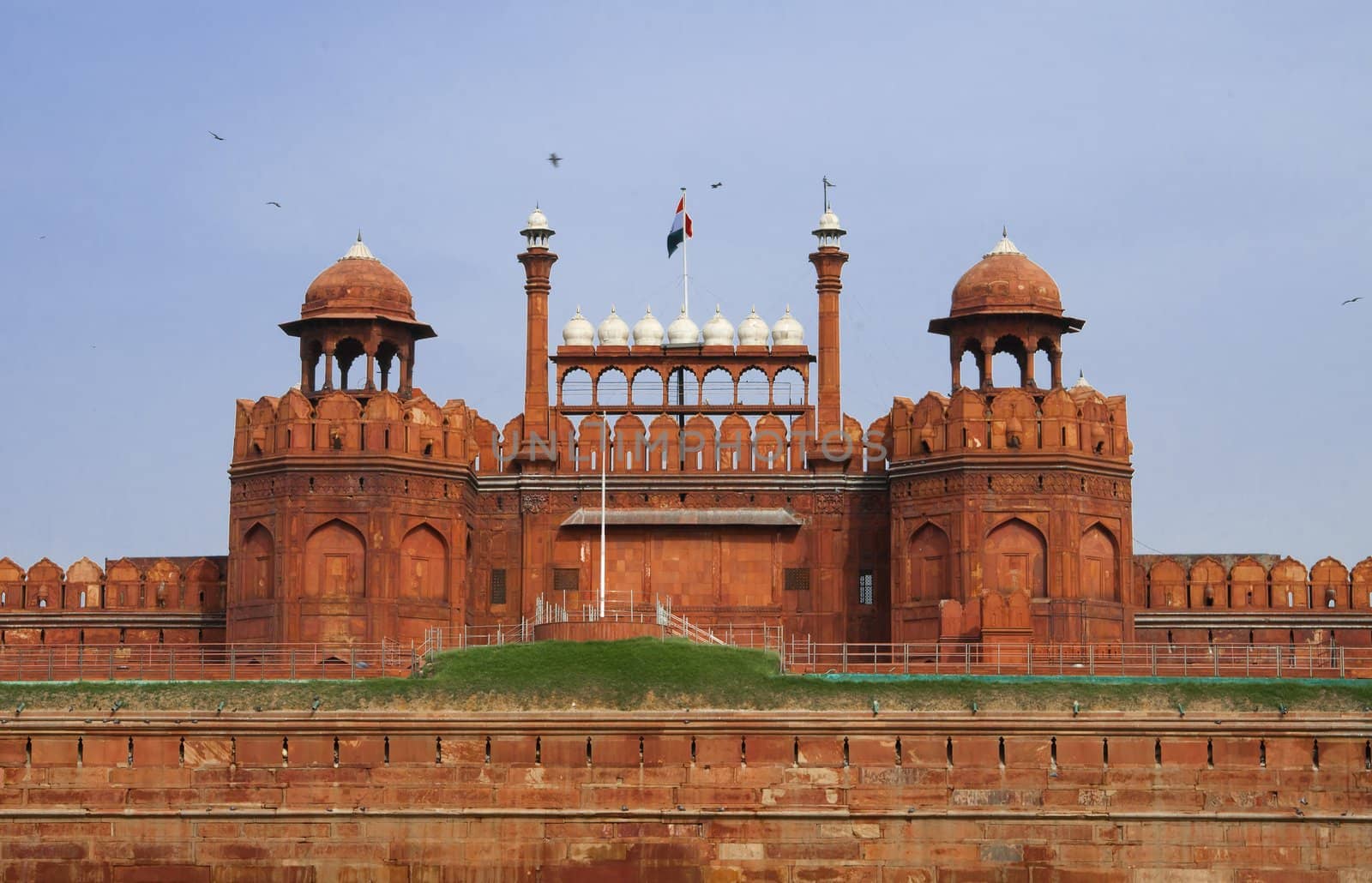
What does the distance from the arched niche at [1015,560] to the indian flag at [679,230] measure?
11977 mm

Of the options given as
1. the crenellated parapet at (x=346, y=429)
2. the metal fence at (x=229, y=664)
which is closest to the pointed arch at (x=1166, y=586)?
the crenellated parapet at (x=346, y=429)

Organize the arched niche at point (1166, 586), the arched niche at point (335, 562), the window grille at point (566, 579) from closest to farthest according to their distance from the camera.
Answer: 1. the arched niche at point (335, 562)
2. the window grille at point (566, 579)
3. the arched niche at point (1166, 586)

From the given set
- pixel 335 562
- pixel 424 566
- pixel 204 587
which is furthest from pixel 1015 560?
pixel 204 587

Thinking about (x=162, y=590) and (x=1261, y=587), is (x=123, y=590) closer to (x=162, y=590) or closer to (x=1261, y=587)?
(x=162, y=590)

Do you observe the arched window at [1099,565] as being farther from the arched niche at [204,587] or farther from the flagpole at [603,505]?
the arched niche at [204,587]

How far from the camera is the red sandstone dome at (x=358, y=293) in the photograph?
69438 mm

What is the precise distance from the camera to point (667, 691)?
58969mm

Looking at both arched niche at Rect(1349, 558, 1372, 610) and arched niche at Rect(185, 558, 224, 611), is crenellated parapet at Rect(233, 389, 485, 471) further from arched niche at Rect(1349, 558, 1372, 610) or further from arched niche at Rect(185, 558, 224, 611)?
arched niche at Rect(1349, 558, 1372, 610)

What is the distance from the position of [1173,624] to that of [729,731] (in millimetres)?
15602

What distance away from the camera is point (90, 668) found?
6228 centimetres

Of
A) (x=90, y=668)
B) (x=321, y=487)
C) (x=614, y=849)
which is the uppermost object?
(x=321, y=487)

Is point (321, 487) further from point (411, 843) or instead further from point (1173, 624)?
point (1173, 624)

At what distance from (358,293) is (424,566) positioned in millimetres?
7319

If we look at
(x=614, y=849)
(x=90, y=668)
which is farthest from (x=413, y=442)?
(x=614, y=849)
